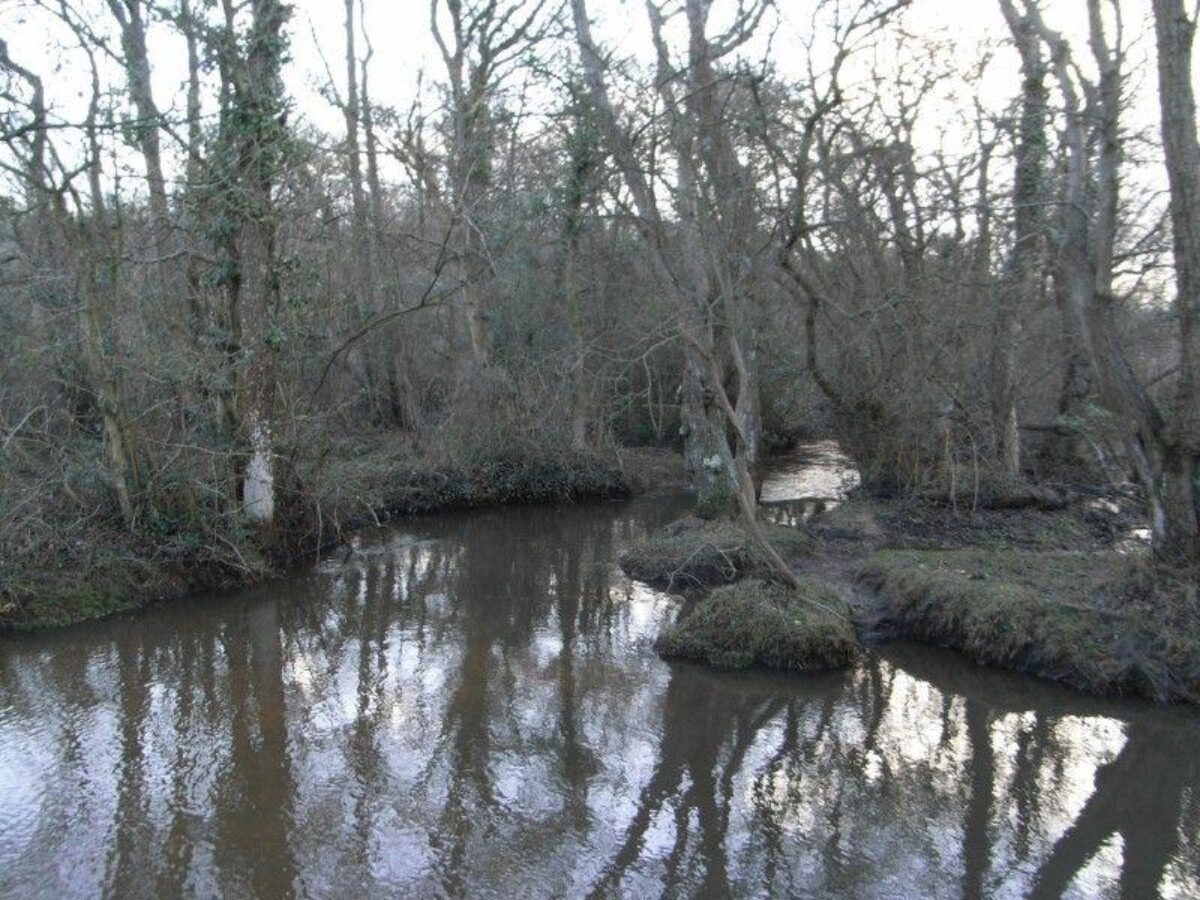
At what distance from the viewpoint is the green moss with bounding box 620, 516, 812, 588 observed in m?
12.0

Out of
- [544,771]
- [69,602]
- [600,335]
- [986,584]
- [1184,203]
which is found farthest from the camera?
[600,335]

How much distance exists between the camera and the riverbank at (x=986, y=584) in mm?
8484

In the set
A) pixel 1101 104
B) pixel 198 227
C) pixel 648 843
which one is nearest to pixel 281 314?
pixel 198 227

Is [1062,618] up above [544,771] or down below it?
above

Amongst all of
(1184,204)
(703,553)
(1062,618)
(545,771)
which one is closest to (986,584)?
Result: (1062,618)

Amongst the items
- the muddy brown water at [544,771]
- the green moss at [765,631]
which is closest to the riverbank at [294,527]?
the muddy brown water at [544,771]

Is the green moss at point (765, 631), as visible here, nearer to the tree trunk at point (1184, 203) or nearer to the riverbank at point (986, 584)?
the riverbank at point (986, 584)

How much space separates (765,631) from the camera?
9305 mm

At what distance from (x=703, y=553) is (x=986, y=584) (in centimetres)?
351

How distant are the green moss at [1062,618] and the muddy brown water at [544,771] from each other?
259mm

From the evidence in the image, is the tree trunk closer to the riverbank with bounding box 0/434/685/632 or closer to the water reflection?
the water reflection

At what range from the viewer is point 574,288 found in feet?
66.3

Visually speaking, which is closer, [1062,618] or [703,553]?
[1062,618]

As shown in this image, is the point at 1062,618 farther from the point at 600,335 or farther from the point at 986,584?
the point at 600,335
